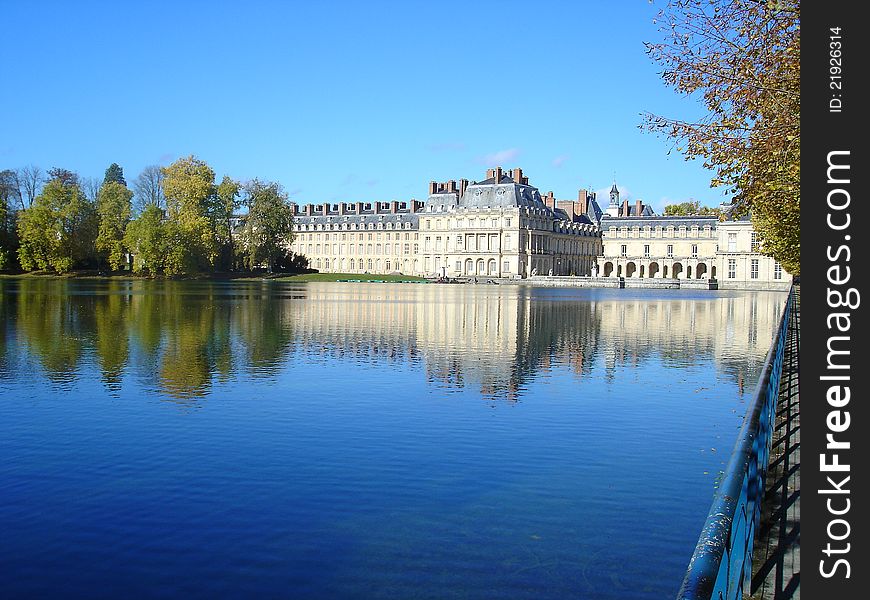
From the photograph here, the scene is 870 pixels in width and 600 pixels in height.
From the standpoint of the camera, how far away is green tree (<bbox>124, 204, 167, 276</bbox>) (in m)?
80.6

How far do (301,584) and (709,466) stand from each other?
617 cm

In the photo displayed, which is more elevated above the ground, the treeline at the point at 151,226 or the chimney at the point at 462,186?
the chimney at the point at 462,186

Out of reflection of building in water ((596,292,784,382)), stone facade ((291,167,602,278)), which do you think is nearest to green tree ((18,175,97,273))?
stone facade ((291,167,602,278))

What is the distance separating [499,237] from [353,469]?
123588 mm

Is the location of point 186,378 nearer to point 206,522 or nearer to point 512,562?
point 206,522

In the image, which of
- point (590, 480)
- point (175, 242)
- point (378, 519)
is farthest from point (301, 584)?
point (175, 242)

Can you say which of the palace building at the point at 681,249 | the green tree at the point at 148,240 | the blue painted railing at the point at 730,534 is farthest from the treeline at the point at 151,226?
the blue painted railing at the point at 730,534

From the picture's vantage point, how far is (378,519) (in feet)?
30.1

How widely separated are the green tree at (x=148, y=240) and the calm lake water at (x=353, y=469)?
5923cm

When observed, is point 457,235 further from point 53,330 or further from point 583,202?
point 53,330

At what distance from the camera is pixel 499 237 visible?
5261 inches

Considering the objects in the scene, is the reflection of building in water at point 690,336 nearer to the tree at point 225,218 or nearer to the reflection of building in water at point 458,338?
the reflection of building in water at point 458,338

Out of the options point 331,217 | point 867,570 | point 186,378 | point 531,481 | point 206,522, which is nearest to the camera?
point 867,570

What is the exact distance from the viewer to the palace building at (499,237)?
133000 mm
